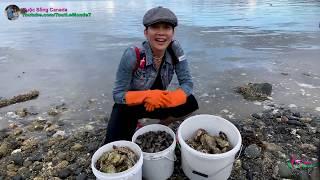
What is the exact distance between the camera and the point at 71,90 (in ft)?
20.0

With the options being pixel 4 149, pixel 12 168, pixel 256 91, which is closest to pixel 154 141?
pixel 12 168

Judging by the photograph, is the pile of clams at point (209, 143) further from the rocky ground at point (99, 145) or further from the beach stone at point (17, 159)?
the beach stone at point (17, 159)

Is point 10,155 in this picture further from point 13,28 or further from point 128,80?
point 13,28

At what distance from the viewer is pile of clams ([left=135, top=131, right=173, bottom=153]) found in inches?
128

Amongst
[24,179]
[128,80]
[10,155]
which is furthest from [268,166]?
[10,155]

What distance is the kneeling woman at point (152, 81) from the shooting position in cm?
335

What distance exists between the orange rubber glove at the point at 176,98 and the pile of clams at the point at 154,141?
393 mm

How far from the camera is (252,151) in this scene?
3699 millimetres

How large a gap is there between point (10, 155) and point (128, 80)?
204cm

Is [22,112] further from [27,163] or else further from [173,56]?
[173,56]

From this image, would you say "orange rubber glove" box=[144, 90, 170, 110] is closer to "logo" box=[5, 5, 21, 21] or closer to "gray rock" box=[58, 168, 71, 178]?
"gray rock" box=[58, 168, 71, 178]

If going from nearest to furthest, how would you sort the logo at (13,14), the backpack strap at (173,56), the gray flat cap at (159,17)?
the gray flat cap at (159,17), the backpack strap at (173,56), the logo at (13,14)

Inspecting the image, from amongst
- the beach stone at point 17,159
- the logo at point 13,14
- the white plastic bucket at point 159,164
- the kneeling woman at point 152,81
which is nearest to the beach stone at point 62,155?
the beach stone at point 17,159

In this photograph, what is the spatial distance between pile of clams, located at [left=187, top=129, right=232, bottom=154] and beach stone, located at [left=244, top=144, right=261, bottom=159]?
0.55 m
